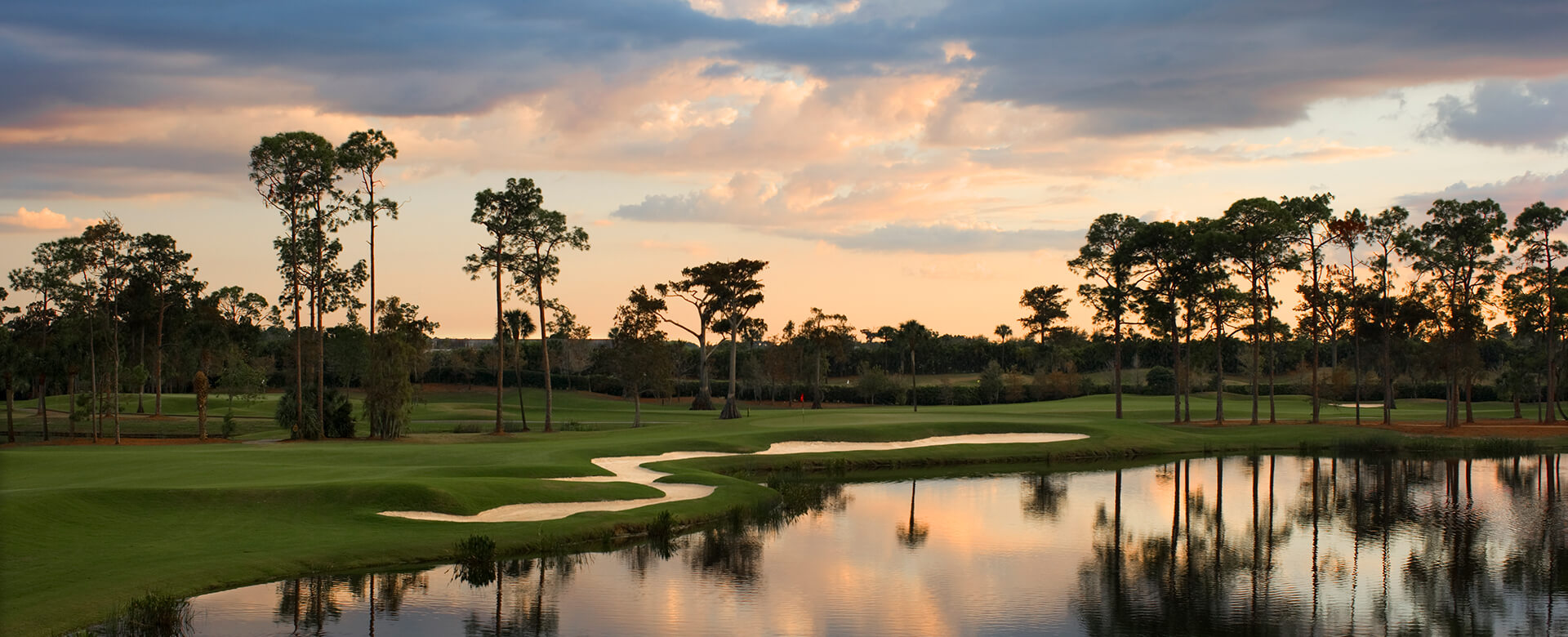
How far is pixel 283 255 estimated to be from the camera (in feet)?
178

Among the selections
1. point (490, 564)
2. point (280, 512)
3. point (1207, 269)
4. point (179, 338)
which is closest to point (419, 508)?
point (280, 512)

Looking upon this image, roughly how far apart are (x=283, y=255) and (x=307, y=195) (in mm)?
3355

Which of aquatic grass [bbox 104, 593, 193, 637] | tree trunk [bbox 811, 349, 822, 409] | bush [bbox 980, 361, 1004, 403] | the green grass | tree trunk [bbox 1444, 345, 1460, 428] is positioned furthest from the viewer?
bush [bbox 980, 361, 1004, 403]

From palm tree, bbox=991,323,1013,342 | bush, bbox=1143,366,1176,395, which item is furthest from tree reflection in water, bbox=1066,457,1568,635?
palm tree, bbox=991,323,1013,342

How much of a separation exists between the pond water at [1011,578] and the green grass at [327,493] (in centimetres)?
152

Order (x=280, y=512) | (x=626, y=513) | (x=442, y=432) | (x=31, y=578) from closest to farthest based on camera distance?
1. (x=31, y=578)
2. (x=280, y=512)
3. (x=626, y=513)
4. (x=442, y=432)

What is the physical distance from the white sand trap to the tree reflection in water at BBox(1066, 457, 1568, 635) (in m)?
12.6

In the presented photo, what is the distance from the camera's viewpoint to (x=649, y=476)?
3669cm

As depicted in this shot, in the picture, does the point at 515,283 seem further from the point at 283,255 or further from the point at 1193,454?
the point at 1193,454

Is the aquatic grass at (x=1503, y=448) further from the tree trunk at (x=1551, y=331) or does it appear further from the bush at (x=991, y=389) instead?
the bush at (x=991, y=389)

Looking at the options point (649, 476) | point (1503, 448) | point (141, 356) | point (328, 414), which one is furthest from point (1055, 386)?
point (649, 476)

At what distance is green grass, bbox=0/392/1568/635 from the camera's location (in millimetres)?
20375

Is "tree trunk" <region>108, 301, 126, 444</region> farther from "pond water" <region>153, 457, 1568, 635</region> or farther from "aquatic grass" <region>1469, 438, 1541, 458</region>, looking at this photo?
"aquatic grass" <region>1469, 438, 1541, 458</region>

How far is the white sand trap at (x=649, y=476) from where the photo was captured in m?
27.5
